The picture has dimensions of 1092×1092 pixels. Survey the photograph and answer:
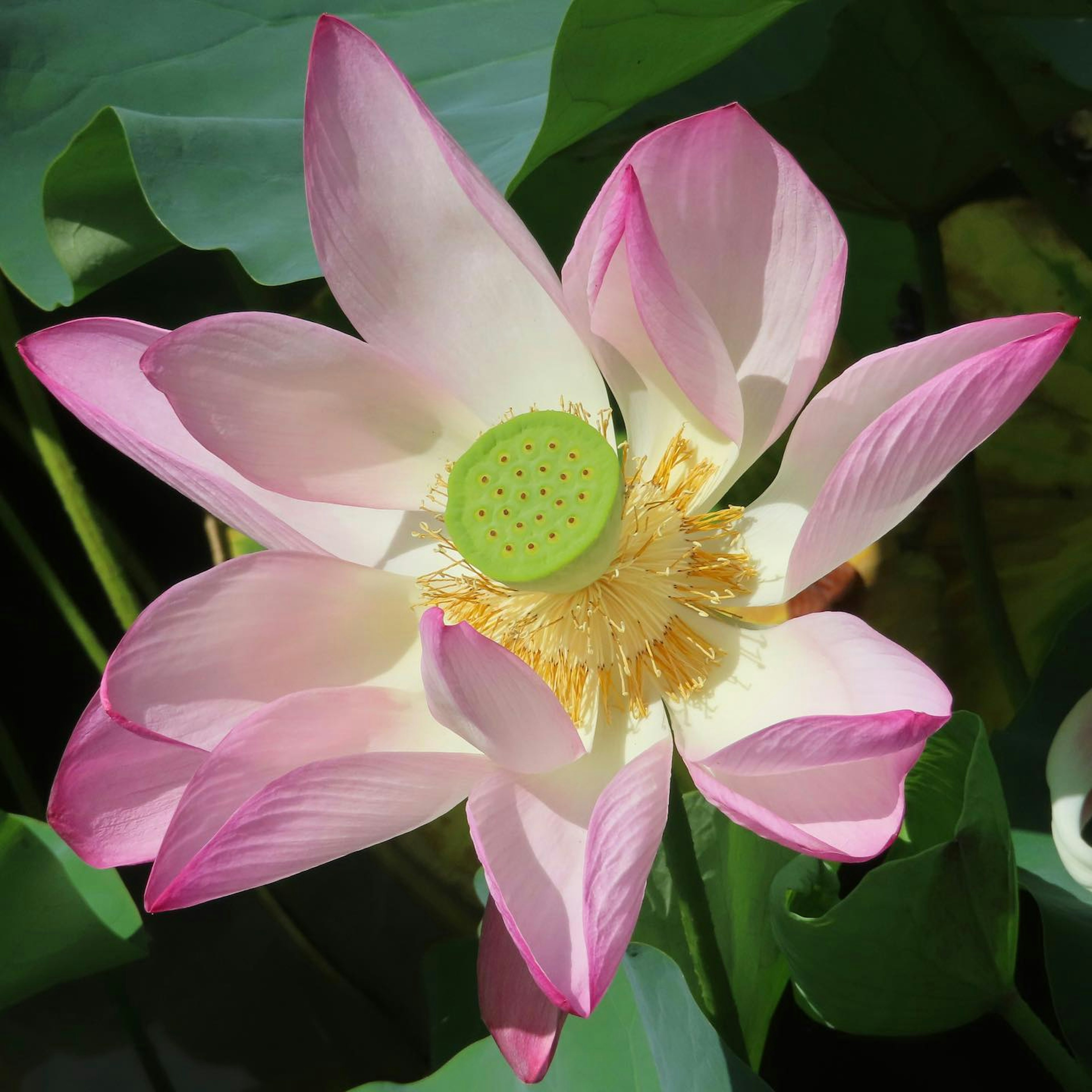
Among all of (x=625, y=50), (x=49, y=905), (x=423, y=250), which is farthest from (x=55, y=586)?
(x=625, y=50)

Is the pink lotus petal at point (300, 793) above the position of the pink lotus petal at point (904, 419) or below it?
below

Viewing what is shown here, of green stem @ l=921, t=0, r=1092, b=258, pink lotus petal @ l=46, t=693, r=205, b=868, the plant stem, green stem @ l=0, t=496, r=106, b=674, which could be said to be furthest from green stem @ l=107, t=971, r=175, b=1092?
green stem @ l=921, t=0, r=1092, b=258

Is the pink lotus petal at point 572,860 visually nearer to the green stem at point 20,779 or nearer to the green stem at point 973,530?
the green stem at point 973,530

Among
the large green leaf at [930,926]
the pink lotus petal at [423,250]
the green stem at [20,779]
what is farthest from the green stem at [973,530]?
the green stem at [20,779]

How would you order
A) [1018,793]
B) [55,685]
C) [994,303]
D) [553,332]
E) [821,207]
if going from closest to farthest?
[821,207] < [553,332] < [1018,793] < [994,303] < [55,685]

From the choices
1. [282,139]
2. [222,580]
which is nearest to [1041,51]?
[282,139]

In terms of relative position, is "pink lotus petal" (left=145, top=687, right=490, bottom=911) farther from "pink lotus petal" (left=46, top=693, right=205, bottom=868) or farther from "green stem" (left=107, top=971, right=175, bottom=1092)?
"green stem" (left=107, top=971, right=175, bottom=1092)

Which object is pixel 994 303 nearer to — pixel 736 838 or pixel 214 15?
pixel 736 838
